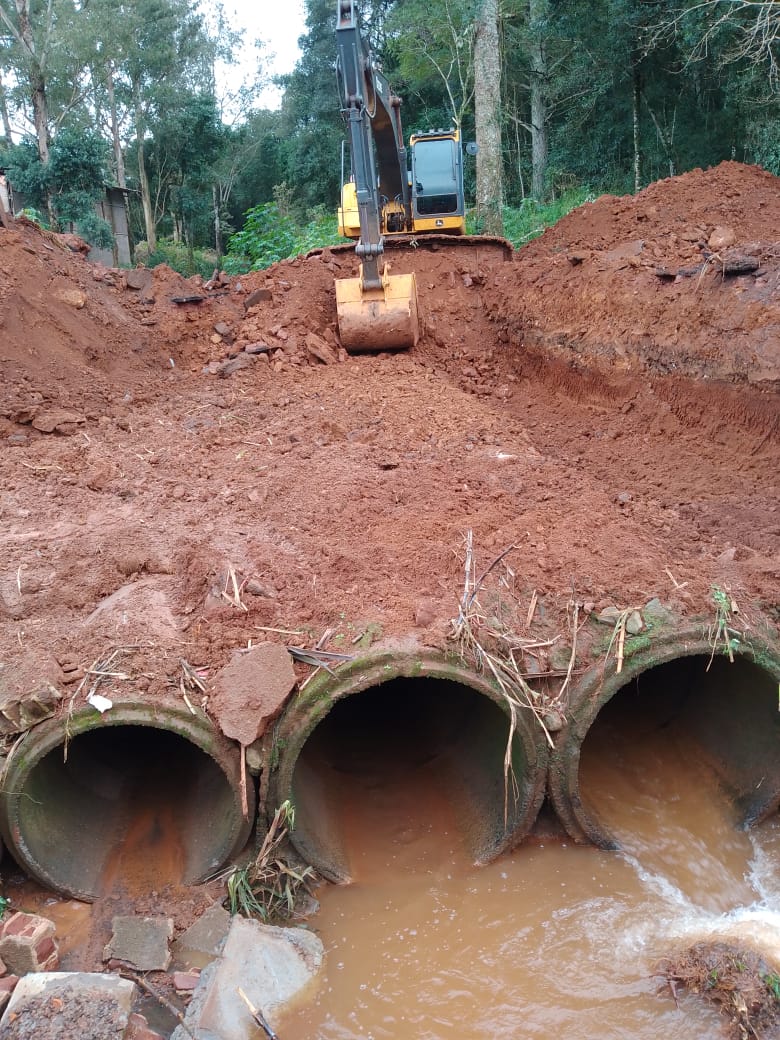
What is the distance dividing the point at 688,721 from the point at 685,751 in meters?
0.21

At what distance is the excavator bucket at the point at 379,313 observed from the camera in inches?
306

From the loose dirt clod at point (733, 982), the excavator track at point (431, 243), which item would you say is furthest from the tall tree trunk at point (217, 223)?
the loose dirt clod at point (733, 982)

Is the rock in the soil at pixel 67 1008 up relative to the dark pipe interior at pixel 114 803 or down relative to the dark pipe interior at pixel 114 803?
up

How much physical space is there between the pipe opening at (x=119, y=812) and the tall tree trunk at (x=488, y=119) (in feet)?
33.5

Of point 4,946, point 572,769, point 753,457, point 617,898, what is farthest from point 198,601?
point 753,457

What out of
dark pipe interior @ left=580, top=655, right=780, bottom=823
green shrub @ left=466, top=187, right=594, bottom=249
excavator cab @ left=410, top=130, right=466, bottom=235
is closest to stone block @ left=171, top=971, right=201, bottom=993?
dark pipe interior @ left=580, top=655, right=780, bottom=823

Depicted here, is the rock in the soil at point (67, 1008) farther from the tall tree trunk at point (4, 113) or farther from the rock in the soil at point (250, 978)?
the tall tree trunk at point (4, 113)

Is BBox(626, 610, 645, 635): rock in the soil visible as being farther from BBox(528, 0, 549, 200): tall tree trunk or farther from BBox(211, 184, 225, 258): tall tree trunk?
BBox(211, 184, 225, 258): tall tree trunk

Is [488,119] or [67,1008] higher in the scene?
[488,119]

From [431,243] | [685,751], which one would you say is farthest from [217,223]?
[685,751]

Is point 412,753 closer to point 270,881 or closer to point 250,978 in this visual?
point 270,881

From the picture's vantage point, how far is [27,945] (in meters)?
3.04

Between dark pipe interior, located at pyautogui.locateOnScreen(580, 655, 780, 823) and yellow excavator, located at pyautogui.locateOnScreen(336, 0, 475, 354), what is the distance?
4264 millimetres

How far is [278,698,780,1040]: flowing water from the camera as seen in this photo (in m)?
3.18
